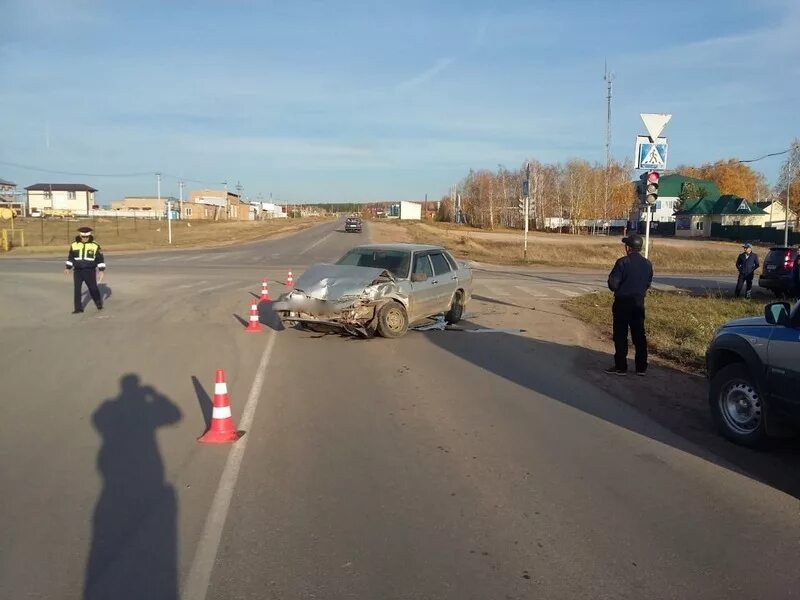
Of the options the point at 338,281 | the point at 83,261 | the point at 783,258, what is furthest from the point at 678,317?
the point at 83,261

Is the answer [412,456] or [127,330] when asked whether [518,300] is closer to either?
[127,330]

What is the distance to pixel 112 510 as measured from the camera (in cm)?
463

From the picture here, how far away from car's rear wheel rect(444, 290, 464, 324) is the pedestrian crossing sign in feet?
14.3

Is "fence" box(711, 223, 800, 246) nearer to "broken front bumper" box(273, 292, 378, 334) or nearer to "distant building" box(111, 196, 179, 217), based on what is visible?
"broken front bumper" box(273, 292, 378, 334)

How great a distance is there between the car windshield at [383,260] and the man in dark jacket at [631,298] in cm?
396

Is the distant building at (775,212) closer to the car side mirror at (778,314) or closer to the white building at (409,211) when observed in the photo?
the white building at (409,211)

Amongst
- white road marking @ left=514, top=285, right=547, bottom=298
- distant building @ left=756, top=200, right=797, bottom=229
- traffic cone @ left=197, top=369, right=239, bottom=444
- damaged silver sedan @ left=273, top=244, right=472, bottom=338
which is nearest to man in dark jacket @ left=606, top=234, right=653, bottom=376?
damaged silver sedan @ left=273, top=244, right=472, bottom=338

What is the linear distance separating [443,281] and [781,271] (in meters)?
12.1

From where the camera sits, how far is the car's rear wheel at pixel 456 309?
14.1 meters

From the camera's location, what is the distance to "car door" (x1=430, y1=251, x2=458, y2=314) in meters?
13.2

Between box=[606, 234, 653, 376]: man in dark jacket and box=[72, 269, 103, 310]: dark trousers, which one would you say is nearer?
box=[606, 234, 653, 376]: man in dark jacket

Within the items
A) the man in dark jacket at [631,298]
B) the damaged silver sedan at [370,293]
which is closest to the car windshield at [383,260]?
the damaged silver sedan at [370,293]

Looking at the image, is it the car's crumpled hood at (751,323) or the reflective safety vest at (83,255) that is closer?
the car's crumpled hood at (751,323)

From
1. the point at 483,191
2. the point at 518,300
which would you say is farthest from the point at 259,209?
the point at 518,300
